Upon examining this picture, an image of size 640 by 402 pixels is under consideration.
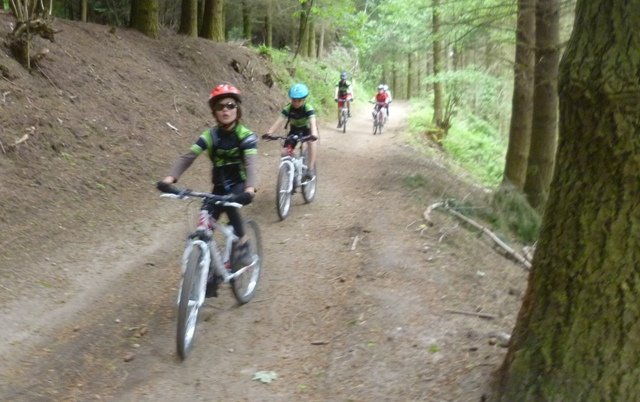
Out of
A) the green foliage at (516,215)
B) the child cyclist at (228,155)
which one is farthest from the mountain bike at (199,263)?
the green foliage at (516,215)

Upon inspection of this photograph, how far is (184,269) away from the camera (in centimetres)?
531

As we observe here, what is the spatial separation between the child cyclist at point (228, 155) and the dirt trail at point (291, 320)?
0.81 m

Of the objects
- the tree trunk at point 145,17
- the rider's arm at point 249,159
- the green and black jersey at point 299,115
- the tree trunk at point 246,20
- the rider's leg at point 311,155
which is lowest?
the rider's leg at point 311,155

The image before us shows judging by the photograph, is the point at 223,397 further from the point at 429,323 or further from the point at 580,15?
the point at 580,15

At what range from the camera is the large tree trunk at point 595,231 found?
144 inches

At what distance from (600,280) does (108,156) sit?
32.2 ft

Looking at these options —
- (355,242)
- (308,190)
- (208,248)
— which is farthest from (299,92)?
(208,248)

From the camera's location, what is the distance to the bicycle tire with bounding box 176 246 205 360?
5.22 m

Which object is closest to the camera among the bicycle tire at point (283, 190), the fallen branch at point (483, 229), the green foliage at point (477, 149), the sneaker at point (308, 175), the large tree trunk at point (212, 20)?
the fallen branch at point (483, 229)

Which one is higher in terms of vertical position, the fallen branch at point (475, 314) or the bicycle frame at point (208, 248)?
the bicycle frame at point (208, 248)

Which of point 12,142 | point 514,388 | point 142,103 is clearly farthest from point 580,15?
point 142,103

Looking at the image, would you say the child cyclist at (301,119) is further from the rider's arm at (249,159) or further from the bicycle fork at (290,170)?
the rider's arm at (249,159)

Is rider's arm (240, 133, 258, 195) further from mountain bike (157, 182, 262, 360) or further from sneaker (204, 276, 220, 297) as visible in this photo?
sneaker (204, 276, 220, 297)

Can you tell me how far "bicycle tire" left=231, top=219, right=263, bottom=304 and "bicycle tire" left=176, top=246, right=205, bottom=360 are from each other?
993 mm
